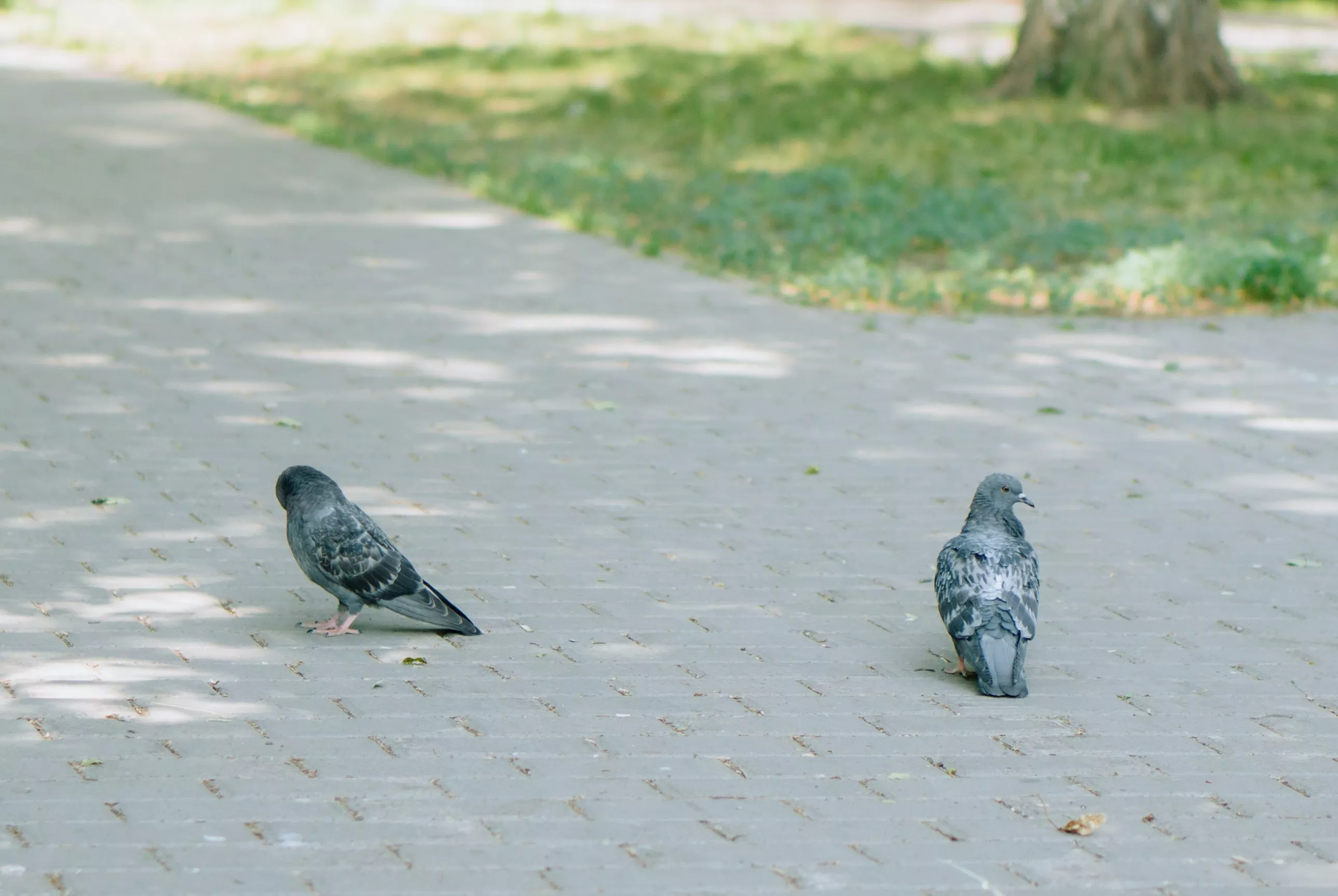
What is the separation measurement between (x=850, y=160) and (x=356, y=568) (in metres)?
11.1

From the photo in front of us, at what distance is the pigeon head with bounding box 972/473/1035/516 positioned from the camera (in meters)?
6.02

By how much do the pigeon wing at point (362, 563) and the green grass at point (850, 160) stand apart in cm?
603

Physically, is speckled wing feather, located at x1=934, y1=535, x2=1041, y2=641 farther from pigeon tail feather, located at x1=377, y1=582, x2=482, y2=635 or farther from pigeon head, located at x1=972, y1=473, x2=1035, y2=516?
pigeon tail feather, located at x1=377, y1=582, x2=482, y2=635

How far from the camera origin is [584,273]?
38.9 feet

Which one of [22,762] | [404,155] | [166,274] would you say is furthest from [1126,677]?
[404,155]

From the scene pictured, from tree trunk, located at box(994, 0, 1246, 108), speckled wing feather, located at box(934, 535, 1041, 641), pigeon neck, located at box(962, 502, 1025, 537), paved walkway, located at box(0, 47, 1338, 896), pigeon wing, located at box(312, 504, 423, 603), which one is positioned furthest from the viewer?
tree trunk, located at box(994, 0, 1246, 108)

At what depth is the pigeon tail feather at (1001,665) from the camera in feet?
17.9

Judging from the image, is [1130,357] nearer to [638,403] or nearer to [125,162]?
[638,403]

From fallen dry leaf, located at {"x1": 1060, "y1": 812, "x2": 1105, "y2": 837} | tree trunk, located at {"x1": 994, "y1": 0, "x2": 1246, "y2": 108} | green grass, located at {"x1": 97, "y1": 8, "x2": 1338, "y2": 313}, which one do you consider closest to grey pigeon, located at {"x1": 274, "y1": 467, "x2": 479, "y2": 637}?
Result: fallen dry leaf, located at {"x1": 1060, "y1": 812, "x2": 1105, "y2": 837}

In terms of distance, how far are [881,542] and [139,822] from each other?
3488 millimetres

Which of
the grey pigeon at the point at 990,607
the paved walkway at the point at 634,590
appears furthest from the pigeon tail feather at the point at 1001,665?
the paved walkway at the point at 634,590

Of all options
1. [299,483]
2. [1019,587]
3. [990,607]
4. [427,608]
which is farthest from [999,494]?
[299,483]

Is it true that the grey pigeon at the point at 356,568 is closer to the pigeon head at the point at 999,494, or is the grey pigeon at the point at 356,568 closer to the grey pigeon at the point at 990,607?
the grey pigeon at the point at 990,607

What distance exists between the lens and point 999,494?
19.8 ft
